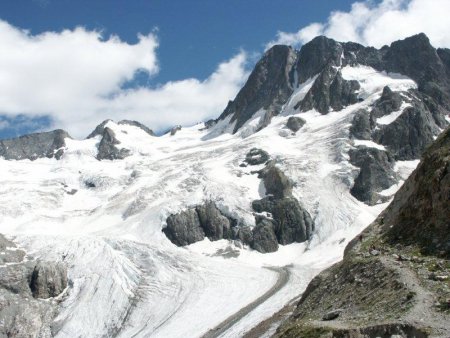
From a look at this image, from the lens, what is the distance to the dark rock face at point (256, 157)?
192 meters

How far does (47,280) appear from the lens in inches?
4528

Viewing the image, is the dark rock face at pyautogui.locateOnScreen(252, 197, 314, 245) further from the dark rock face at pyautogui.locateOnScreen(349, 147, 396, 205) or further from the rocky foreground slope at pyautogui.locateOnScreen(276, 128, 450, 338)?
the rocky foreground slope at pyautogui.locateOnScreen(276, 128, 450, 338)

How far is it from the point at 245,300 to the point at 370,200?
71531mm

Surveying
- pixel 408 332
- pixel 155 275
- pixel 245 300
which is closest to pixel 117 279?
pixel 155 275

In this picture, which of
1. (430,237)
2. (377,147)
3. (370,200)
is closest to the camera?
(430,237)

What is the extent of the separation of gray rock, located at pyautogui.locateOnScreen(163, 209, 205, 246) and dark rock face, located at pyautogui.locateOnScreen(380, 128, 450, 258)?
362 ft

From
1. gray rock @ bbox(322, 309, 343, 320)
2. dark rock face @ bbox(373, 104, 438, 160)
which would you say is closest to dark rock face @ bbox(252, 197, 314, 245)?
dark rock face @ bbox(373, 104, 438, 160)

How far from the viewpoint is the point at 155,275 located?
119m

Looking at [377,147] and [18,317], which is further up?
[377,147]

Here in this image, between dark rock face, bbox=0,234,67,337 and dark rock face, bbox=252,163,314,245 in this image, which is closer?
dark rock face, bbox=0,234,67,337

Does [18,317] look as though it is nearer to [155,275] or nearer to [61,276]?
[61,276]

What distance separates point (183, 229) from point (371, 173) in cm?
5901

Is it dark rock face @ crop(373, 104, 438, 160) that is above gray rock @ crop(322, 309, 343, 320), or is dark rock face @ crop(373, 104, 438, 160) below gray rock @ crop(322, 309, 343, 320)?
above

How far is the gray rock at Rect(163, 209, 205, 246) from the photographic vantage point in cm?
14850
